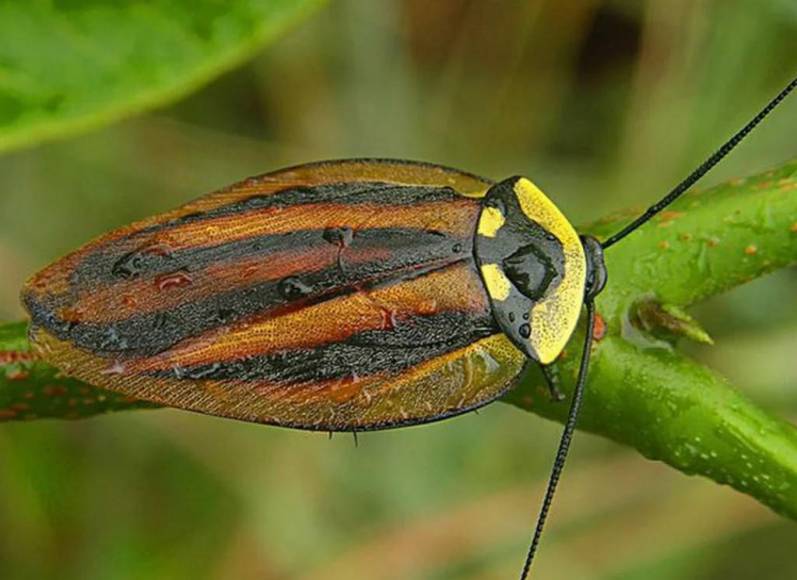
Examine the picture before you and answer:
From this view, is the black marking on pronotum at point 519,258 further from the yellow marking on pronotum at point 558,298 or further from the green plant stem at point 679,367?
the green plant stem at point 679,367

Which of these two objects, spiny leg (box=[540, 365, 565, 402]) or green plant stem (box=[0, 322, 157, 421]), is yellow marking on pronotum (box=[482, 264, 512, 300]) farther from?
green plant stem (box=[0, 322, 157, 421])

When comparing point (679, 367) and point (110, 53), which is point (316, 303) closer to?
point (110, 53)

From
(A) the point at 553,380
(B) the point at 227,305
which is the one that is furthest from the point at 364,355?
(A) the point at 553,380

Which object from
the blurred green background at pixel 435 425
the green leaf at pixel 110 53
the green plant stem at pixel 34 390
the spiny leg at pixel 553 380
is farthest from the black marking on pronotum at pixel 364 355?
the blurred green background at pixel 435 425

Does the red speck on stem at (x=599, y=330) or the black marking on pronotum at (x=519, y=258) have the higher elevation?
the red speck on stem at (x=599, y=330)

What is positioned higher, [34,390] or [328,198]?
[328,198]

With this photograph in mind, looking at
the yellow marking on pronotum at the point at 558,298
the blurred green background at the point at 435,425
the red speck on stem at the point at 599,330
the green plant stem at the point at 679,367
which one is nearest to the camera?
the green plant stem at the point at 679,367

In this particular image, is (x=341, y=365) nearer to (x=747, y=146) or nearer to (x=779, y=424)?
(x=779, y=424)
